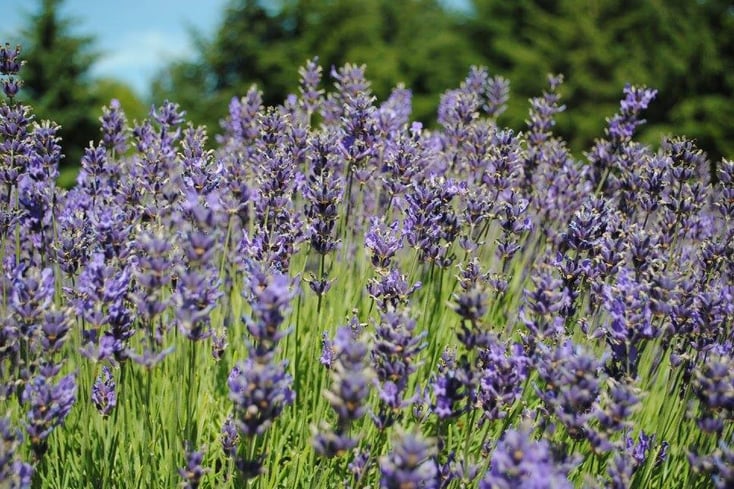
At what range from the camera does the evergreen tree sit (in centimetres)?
2147

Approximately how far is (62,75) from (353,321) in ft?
74.0

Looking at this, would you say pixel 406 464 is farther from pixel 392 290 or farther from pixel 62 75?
pixel 62 75

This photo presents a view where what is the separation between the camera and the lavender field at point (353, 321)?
2189mm

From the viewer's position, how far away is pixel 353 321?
2.79 meters

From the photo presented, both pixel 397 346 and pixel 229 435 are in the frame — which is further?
pixel 229 435

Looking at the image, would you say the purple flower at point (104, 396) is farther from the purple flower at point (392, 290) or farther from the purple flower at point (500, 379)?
the purple flower at point (500, 379)

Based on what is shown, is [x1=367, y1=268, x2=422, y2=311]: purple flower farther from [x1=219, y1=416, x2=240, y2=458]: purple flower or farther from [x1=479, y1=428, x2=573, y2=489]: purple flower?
[x1=479, y1=428, x2=573, y2=489]: purple flower

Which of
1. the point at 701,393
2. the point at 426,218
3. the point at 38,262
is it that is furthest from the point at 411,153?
the point at 38,262

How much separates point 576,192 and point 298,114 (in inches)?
76.9

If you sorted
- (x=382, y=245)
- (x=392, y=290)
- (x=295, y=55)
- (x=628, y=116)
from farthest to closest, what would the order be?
1. (x=295, y=55)
2. (x=628, y=116)
3. (x=382, y=245)
4. (x=392, y=290)

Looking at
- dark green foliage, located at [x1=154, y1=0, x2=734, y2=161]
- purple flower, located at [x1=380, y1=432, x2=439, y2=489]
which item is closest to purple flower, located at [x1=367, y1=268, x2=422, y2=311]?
purple flower, located at [x1=380, y1=432, x2=439, y2=489]

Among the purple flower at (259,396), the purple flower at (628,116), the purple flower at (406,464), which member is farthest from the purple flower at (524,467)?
the purple flower at (628,116)


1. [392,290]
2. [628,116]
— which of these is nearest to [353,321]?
[392,290]

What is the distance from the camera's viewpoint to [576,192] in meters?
4.13
